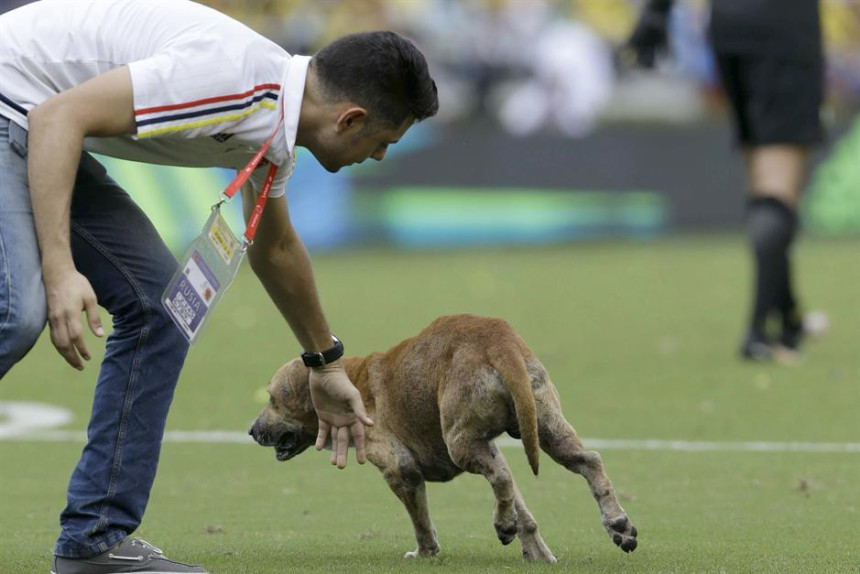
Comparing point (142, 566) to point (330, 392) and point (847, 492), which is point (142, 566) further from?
point (847, 492)

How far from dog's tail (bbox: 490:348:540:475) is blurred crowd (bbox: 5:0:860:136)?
16.3m

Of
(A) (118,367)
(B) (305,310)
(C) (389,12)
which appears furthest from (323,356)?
(C) (389,12)

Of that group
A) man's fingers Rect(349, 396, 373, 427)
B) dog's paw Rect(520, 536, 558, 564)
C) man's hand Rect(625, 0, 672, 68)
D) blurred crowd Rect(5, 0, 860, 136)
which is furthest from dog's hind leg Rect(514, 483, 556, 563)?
blurred crowd Rect(5, 0, 860, 136)

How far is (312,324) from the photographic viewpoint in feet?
16.6

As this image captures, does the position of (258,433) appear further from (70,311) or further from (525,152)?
(525,152)

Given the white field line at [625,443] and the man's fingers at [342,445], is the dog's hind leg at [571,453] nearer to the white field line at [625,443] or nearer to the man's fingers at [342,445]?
the man's fingers at [342,445]

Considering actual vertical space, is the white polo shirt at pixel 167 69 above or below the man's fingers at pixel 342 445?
above

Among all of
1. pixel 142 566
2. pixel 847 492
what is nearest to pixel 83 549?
pixel 142 566

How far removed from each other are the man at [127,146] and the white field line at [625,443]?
9.29 ft

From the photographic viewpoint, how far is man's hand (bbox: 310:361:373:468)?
508cm

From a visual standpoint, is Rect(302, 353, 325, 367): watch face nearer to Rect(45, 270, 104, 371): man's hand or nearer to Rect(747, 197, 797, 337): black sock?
Rect(45, 270, 104, 371): man's hand

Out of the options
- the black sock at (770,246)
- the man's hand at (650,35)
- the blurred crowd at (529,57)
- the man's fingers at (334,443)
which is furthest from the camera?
the blurred crowd at (529,57)

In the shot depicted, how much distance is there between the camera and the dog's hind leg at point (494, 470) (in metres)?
4.82

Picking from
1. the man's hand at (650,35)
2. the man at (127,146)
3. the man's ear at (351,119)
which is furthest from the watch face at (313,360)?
the man's hand at (650,35)
